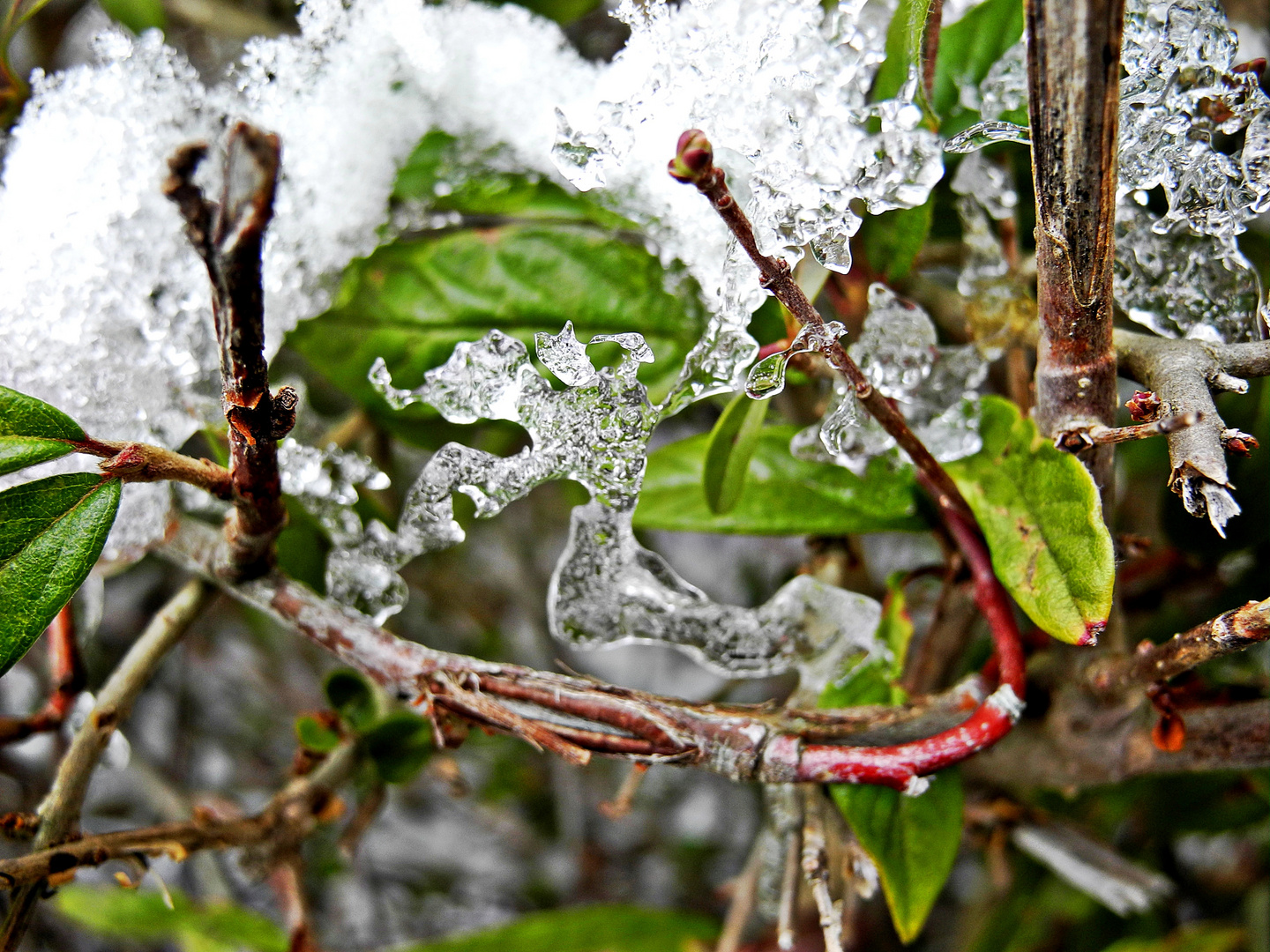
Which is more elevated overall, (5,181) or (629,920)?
(5,181)

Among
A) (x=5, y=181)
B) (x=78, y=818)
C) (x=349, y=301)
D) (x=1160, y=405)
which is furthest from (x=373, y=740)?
(x=1160, y=405)

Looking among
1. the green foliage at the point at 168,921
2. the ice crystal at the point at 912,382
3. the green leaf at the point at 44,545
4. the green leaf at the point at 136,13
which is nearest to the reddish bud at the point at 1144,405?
the ice crystal at the point at 912,382

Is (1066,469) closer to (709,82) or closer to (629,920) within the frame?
(709,82)

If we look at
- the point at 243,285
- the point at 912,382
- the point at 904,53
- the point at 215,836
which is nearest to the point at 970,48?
the point at 904,53

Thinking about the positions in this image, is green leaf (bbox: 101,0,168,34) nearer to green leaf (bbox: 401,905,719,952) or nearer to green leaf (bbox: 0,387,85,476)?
green leaf (bbox: 0,387,85,476)

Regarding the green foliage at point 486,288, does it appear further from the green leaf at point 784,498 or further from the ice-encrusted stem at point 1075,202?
the ice-encrusted stem at point 1075,202

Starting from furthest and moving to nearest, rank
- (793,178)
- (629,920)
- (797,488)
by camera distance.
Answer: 1. (629,920)
2. (797,488)
3. (793,178)

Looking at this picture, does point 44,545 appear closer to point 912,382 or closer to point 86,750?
point 86,750
